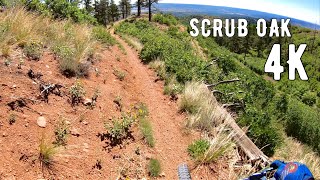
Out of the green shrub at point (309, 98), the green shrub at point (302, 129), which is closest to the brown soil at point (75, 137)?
the green shrub at point (302, 129)

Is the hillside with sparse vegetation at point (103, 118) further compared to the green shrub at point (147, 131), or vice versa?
the green shrub at point (147, 131)

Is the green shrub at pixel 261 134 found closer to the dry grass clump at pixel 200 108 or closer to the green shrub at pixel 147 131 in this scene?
the dry grass clump at pixel 200 108

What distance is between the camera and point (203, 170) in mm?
5383

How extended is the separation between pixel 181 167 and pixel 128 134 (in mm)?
1200

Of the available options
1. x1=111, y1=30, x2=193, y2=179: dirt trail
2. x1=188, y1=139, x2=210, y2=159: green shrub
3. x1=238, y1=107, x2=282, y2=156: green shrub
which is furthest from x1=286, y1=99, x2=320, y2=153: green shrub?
x1=188, y1=139, x2=210, y2=159: green shrub

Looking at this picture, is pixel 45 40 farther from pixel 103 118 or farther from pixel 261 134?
pixel 261 134

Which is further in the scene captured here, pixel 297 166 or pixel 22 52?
pixel 22 52

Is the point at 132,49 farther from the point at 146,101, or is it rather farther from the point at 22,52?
the point at 22,52

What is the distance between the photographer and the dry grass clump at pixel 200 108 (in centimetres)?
666

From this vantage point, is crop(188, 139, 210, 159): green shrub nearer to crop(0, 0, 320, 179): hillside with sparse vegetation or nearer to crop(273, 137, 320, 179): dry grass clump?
crop(0, 0, 320, 179): hillside with sparse vegetation

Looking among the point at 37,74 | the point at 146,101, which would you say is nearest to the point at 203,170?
the point at 146,101

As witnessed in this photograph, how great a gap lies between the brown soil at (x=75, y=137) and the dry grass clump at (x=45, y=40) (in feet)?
0.82

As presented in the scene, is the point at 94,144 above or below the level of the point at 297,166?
below

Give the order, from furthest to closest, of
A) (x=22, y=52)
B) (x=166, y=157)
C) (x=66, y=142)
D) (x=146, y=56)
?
(x=146, y=56), (x=22, y=52), (x=166, y=157), (x=66, y=142)
